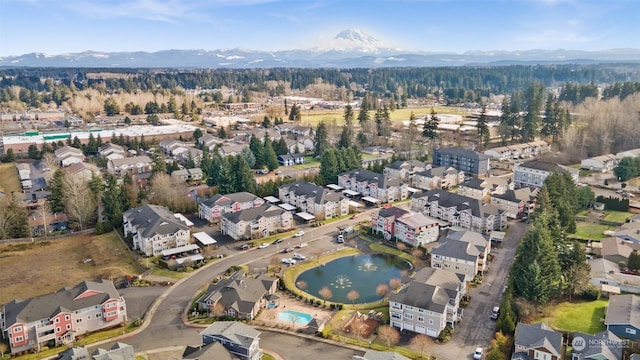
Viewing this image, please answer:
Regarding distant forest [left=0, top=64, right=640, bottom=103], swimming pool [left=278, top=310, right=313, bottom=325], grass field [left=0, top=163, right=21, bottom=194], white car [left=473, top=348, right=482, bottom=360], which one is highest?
distant forest [left=0, top=64, right=640, bottom=103]

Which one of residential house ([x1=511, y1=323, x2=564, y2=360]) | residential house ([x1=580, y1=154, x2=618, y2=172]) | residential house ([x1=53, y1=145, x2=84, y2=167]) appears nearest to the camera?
residential house ([x1=511, y1=323, x2=564, y2=360])

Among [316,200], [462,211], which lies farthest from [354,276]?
[462,211]

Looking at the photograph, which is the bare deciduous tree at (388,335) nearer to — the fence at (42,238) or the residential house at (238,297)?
the residential house at (238,297)

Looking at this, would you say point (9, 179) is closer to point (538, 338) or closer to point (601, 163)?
point (538, 338)

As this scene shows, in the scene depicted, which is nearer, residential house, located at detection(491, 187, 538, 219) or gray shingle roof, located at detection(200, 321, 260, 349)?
gray shingle roof, located at detection(200, 321, 260, 349)

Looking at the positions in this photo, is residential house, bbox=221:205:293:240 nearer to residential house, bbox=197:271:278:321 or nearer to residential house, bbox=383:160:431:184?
residential house, bbox=197:271:278:321

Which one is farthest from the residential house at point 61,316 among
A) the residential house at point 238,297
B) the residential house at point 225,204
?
the residential house at point 225,204

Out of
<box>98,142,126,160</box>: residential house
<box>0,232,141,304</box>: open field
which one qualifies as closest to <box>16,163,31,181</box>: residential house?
<box>98,142,126,160</box>: residential house
